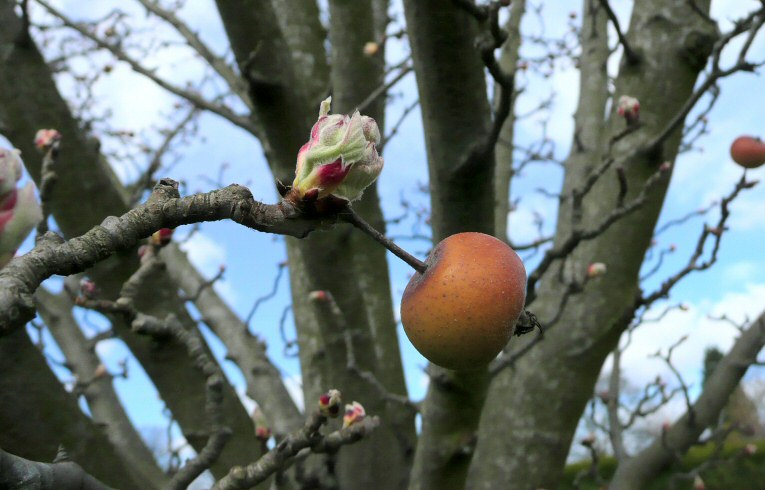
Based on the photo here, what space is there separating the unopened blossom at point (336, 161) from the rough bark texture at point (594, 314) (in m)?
2.34

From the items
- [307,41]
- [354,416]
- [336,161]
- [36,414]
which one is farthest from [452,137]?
[307,41]

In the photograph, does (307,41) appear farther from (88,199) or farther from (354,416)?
(354,416)

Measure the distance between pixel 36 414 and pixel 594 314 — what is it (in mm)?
2163

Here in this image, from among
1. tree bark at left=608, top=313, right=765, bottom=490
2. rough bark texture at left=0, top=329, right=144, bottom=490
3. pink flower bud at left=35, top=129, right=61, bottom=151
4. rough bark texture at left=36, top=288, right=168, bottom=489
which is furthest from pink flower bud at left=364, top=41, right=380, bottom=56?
tree bark at left=608, top=313, right=765, bottom=490

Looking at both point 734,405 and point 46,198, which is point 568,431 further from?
point 734,405

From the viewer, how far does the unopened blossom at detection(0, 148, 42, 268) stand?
2.91 ft

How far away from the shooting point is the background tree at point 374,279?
1.76m

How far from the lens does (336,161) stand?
2.28 ft

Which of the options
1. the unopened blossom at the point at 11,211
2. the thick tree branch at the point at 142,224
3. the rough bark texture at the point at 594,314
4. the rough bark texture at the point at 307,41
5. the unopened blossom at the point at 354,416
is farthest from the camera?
the rough bark texture at the point at 307,41

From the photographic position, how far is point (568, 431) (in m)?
2.91

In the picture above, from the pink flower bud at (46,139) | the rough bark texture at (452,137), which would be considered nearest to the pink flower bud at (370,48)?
the rough bark texture at (452,137)

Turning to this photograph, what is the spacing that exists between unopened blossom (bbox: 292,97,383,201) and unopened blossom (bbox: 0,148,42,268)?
1.39ft

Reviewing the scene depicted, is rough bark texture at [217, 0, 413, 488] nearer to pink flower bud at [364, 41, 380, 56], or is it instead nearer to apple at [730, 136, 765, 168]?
pink flower bud at [364, 41, 380, 56]

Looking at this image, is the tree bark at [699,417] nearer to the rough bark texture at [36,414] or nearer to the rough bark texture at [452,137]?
the rough bark texture at [452,137]
